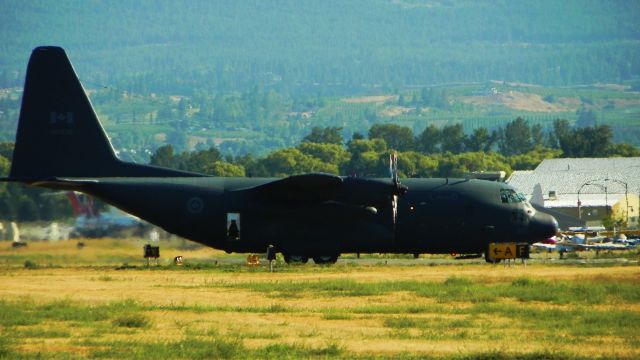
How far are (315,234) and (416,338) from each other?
80.9 ft

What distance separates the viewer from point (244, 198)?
57625 millimetres

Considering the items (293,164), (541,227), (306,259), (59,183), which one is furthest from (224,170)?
(59,183)

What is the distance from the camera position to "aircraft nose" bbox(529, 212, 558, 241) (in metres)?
60.7

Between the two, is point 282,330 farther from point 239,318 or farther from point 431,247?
point 431,247

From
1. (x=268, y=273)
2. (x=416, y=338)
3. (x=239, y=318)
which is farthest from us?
(x=268, y=273)

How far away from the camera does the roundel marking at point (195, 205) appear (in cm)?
5712

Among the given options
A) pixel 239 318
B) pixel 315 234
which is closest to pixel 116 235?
pixel 315 234

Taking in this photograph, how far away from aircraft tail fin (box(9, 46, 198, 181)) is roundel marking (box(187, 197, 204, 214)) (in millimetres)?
3599

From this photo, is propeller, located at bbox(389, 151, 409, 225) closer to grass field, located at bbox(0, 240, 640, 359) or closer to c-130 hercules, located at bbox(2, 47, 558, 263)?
c-130 hercules, located at bbox(2, 47, 558, 263)

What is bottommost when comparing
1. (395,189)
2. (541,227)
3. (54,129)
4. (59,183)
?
(541,227)

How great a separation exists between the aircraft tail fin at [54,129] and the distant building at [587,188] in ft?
321

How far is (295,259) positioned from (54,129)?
1195 cm

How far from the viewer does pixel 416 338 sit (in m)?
33.7

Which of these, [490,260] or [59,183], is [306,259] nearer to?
[490,260]
